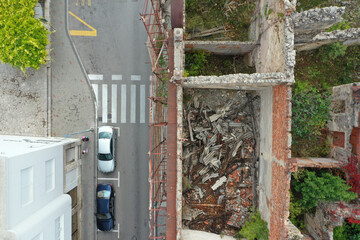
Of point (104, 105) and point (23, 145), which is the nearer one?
point (23, 145)

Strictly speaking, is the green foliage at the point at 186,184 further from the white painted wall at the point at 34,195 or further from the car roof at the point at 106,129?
the white painted wall at the point at 34,195

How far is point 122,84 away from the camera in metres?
14.0

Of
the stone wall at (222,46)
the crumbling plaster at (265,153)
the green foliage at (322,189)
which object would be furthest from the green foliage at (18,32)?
the green foliage at (322,189)

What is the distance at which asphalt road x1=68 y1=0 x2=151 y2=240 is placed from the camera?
13.9 metres

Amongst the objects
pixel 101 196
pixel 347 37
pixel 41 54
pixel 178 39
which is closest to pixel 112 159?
pixel 101 196

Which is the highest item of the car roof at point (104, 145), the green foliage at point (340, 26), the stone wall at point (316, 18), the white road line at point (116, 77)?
the green foliage at point (340, 26)

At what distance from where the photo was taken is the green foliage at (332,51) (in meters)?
11.7

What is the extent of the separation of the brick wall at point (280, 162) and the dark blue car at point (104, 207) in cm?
950

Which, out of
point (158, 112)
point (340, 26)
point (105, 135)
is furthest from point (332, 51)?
point (105, 135)

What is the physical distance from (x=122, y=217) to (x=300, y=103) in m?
12.9

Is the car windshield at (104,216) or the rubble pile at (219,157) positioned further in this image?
the car windshield at (104,216)

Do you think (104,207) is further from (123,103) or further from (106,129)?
(123,103)

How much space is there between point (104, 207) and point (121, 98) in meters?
7.00

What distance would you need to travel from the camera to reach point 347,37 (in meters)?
11.0
